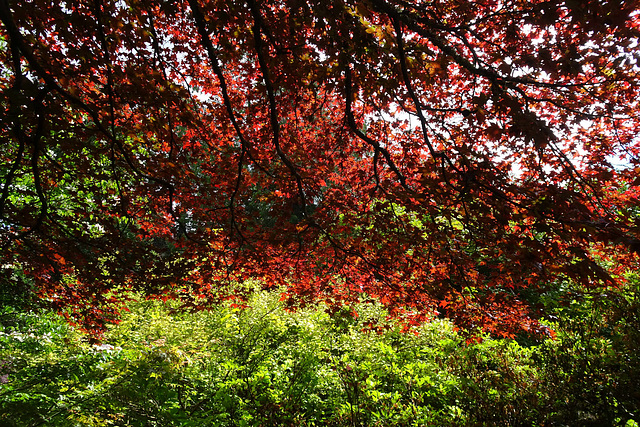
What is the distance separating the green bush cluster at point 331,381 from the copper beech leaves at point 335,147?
2.22 feet

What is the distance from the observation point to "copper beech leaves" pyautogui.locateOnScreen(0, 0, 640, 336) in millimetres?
2777

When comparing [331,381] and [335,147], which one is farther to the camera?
[335,147]

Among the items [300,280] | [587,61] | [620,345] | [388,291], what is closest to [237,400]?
[300,280]

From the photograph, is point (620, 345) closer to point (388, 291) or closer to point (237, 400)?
point (388, 291)

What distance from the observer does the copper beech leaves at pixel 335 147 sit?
9.11 feet

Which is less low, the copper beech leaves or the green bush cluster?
the copper beech leaves

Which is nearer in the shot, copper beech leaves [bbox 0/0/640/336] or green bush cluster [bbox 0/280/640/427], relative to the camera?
copper beech leaves [bbox 0/0/640/336]

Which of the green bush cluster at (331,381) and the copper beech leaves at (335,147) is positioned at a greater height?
the copper beech leaves at (335,147)

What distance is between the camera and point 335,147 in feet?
21.7

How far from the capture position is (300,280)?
5.66 meters

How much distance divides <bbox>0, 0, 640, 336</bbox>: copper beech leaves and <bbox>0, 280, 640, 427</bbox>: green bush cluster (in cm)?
68

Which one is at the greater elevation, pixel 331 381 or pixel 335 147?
pixel 335 147

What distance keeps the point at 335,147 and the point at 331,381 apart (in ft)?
14.3

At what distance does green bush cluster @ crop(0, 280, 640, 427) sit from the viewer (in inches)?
139
